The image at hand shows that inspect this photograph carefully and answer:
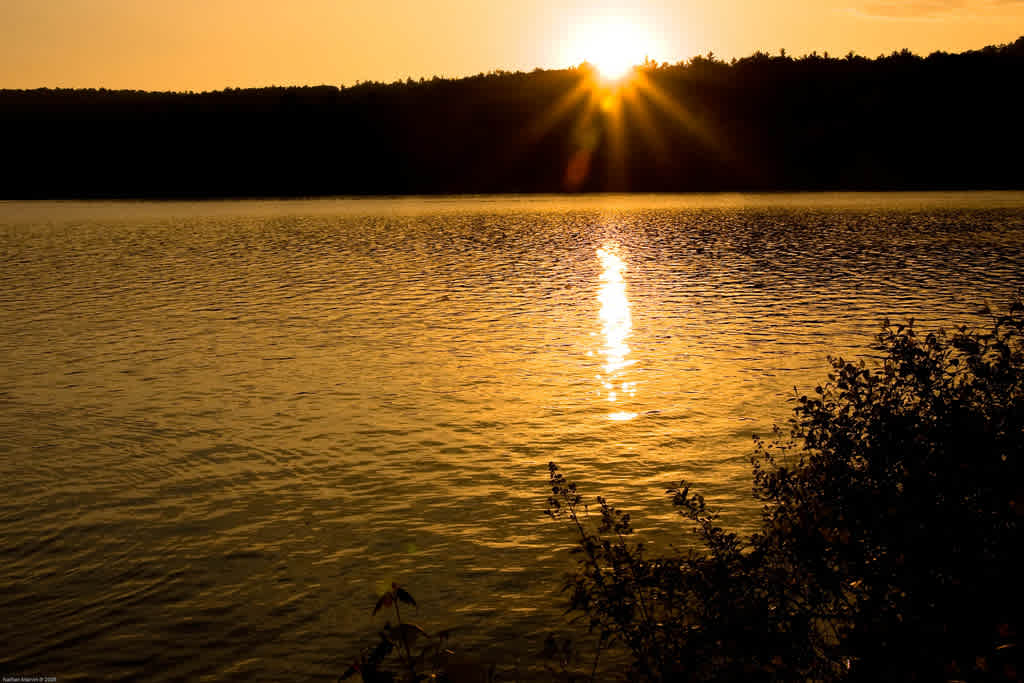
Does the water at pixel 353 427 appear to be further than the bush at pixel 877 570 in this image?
Yes

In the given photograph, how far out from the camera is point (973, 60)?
173 meters

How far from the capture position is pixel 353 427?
1898 centimetres

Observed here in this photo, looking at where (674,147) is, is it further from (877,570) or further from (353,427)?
(877,570)

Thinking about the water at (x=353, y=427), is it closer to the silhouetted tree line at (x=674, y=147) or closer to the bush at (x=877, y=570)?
the bush at (x=877, y=570)

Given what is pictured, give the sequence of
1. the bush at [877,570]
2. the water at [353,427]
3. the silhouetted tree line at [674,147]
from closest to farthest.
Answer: the bush at [877,570]
the water at [353,427]
the silhouetted tree line at [674,147]

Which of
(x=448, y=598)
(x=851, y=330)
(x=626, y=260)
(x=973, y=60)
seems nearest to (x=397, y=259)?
(x=626, y=260)

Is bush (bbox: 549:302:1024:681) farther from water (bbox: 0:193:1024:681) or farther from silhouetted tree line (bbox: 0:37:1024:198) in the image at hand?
silhouetted tree line (bbox: 0:37:1024:198)

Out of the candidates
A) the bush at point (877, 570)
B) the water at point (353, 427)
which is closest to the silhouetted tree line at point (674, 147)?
the water at point (353, 427)

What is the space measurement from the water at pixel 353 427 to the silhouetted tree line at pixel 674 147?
405 ft

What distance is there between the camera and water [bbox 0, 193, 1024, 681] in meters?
11.0

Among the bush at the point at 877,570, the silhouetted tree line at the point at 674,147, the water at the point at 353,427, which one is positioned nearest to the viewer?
the bush at the point at 877,570

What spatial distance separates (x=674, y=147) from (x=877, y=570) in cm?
17895

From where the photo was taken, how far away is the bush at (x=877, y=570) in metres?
7.70

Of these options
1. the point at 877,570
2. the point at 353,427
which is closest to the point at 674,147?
the point at 353,427
